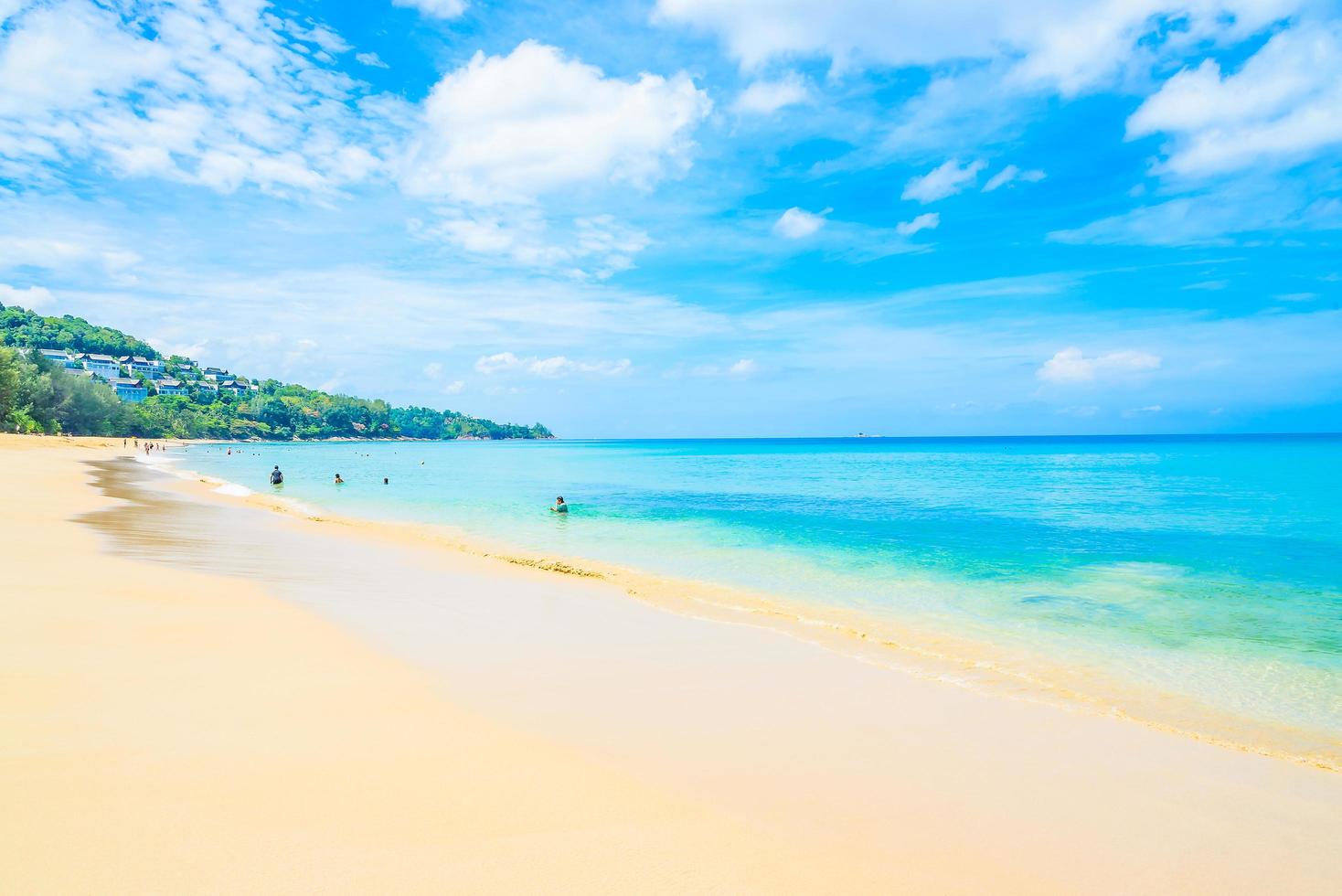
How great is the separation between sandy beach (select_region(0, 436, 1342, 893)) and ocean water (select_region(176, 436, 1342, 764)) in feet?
10.1

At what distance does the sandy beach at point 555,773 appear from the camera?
3.76 m

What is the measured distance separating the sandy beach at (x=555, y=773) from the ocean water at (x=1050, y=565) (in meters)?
3.08

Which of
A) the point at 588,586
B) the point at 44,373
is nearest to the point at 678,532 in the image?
the point at 588,586

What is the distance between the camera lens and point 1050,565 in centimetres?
1992

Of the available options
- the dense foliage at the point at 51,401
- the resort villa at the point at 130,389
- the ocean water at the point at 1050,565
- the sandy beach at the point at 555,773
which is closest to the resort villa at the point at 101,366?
the resort villa at the point at 130,389

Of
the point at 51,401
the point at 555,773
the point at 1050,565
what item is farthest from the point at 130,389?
the point at 555,773

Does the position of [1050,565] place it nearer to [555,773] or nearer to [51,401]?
[555,773]

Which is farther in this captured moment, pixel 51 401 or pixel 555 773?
pixel 51 401

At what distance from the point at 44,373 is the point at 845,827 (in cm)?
13148

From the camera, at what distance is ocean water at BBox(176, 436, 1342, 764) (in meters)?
9.84

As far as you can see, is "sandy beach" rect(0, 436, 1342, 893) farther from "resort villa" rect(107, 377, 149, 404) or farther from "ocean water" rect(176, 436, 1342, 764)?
"resort villa" rect(107, 377, 149, 404)

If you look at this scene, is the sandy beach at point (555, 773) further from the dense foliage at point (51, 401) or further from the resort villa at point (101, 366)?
the resort villa at point (101, 366)

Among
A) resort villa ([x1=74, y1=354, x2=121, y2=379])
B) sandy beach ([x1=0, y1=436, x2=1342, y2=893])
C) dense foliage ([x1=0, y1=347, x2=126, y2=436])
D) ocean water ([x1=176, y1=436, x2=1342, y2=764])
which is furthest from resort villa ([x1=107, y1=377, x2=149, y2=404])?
sandy beach ([x1=0, y1=436, x2=1342, y2=893])

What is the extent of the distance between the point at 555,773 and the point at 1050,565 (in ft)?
63.8
